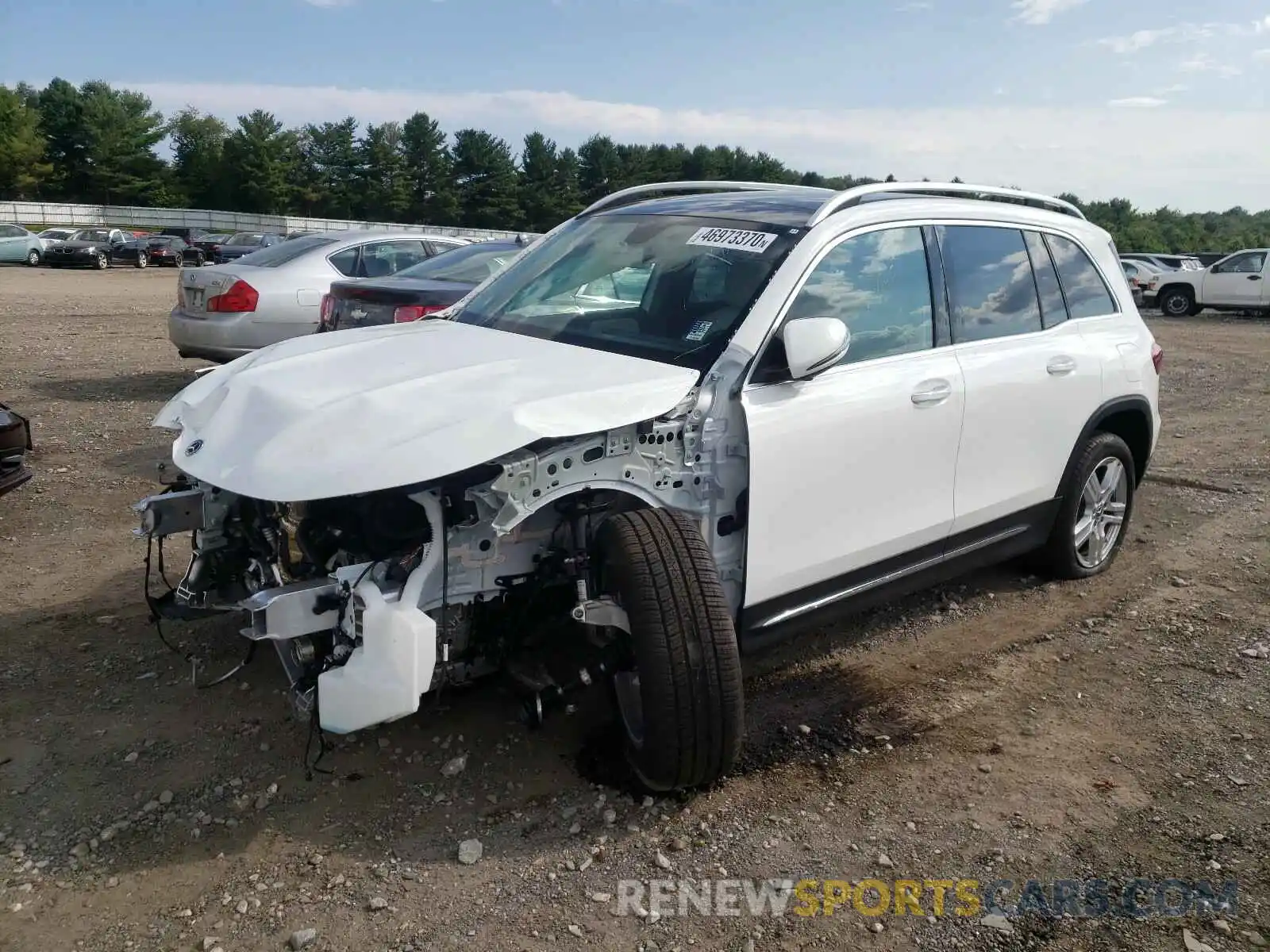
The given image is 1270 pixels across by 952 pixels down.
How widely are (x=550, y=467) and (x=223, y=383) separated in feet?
4.66

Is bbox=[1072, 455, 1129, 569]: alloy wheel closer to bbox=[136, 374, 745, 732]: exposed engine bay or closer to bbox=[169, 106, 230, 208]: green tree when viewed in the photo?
bbox=[136, 374, 745, 732]: exposed engine bay

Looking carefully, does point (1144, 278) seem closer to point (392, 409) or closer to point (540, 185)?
point (392, 409)

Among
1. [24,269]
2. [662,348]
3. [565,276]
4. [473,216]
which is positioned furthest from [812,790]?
[473,216]

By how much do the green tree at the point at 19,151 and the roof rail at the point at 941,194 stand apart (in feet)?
236

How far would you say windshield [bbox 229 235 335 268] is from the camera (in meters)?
10.1

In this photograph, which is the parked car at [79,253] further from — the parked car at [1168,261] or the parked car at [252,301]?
the parked car at [1168,261]

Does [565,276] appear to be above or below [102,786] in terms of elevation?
above

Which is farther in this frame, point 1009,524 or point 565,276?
point 1009,524

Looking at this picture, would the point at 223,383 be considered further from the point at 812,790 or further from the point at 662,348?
the point at 812,790

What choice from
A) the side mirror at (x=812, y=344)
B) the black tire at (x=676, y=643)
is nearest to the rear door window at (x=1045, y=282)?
the side mirror at (x=812, y=344)

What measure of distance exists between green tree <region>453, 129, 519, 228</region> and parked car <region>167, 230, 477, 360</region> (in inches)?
2629

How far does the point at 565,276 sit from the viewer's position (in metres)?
4.30

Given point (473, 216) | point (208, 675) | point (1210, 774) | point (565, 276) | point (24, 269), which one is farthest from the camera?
point (473, 216)

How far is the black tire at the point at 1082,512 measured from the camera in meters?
4.88
